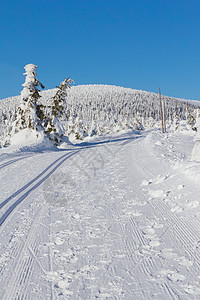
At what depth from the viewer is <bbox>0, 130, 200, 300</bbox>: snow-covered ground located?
2.74m

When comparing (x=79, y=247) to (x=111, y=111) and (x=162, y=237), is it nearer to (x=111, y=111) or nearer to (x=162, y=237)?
(x=162, y=237)

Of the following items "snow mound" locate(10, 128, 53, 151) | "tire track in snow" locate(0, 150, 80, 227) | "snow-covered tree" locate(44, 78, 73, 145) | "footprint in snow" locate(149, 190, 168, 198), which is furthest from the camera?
"snow-covered tree" locate(44, 78, 73, 145)

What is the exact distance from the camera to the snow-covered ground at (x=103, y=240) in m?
2.74

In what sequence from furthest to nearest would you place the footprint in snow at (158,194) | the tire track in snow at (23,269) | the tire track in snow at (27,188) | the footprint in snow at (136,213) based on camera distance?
the footprint in snow at (158,194)
the tire track in snow at (27,188)
the footprint in snow at (136,213)
the tire track in snow at (23,269)

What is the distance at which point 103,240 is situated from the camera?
3.85 m

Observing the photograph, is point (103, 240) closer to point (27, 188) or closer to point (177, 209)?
point (177, 209)

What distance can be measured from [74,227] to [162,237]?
156 centimetres

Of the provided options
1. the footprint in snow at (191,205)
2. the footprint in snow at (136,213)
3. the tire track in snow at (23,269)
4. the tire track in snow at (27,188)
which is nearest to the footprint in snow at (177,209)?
the footprint in snow at (191,205)

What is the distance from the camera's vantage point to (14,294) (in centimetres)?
270

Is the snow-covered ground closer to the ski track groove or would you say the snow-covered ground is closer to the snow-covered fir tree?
the ski track groove

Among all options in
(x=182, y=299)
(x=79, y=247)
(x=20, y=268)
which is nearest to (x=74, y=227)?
(x=79, y=247)

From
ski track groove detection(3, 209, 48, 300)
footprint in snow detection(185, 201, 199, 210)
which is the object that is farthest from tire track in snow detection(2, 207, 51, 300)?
footprint in snow detection(185, 201, 199, 210)

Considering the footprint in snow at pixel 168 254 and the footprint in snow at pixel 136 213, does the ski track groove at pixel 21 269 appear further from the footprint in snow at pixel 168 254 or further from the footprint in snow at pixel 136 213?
the footprint in snow at pixel 136 213

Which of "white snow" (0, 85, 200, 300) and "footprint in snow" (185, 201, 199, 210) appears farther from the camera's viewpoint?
"footprint in snow" (185, 201, 199, 210)
